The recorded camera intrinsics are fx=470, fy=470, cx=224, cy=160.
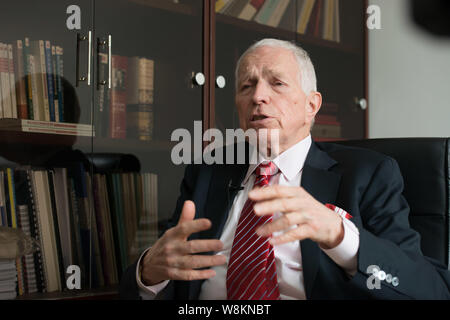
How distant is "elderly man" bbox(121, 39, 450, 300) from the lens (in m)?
0.98

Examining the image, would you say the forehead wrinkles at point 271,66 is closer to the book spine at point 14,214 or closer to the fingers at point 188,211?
the fingers at point 188,211

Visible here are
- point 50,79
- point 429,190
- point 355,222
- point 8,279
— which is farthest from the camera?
point 50,79

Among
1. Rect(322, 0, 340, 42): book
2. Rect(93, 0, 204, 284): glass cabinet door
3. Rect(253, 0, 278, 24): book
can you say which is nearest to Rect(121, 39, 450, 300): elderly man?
Rect(93, 0, 204, 284): glass cabinet door

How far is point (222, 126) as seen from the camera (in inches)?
80.9

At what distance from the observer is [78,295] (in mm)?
1659

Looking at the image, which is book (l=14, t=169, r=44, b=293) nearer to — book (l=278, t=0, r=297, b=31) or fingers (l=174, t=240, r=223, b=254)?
fingers (l=174, t=240, r=223, b=254)

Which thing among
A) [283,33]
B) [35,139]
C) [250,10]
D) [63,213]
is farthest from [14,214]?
[283,33]

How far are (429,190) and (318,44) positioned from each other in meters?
1.31

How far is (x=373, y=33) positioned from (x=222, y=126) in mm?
1110

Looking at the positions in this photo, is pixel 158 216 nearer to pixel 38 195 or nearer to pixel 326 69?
pixel 38 195

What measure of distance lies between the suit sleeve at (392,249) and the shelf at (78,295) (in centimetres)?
88

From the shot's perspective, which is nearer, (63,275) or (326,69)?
(63,275)
